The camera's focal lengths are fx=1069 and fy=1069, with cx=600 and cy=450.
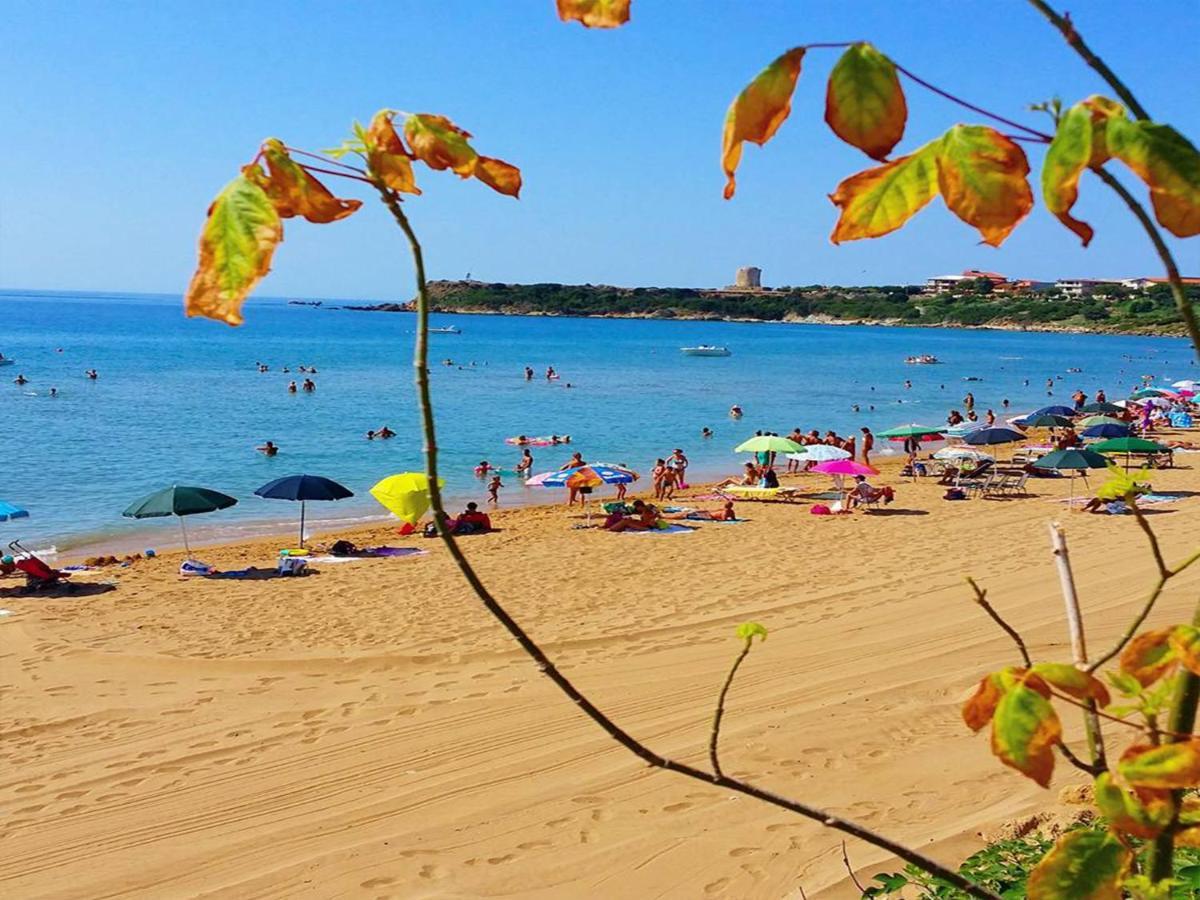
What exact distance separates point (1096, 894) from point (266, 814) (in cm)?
646

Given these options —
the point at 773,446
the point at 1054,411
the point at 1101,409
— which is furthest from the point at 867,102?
the point at 1101,409

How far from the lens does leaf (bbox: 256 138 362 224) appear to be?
0.99m

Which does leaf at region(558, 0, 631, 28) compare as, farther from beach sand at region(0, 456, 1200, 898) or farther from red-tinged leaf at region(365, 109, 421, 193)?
beach sand at region(0, 456, 1200, 898)

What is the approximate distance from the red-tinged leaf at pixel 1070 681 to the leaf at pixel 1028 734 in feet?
0.18

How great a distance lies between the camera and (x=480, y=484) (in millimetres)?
27562

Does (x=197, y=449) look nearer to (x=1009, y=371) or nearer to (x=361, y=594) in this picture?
(x=361, y=594)

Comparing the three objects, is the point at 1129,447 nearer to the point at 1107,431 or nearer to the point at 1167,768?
the point at 1107,431

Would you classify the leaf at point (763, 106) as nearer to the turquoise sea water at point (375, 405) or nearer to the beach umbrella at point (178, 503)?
the beach umbrella at point (178, 503)

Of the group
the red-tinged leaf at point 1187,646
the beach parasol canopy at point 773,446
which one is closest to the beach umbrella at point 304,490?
the beach parasol canopy at point 773,446

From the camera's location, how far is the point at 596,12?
1153 mm

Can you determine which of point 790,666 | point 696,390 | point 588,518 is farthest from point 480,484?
point 696,390

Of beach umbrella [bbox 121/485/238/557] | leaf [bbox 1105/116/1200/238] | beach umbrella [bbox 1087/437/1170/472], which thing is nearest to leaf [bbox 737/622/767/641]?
leaf [bbox 1105/116/1200/238]

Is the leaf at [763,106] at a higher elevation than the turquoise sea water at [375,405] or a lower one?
higher

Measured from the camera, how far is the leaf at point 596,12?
44.8 inches
